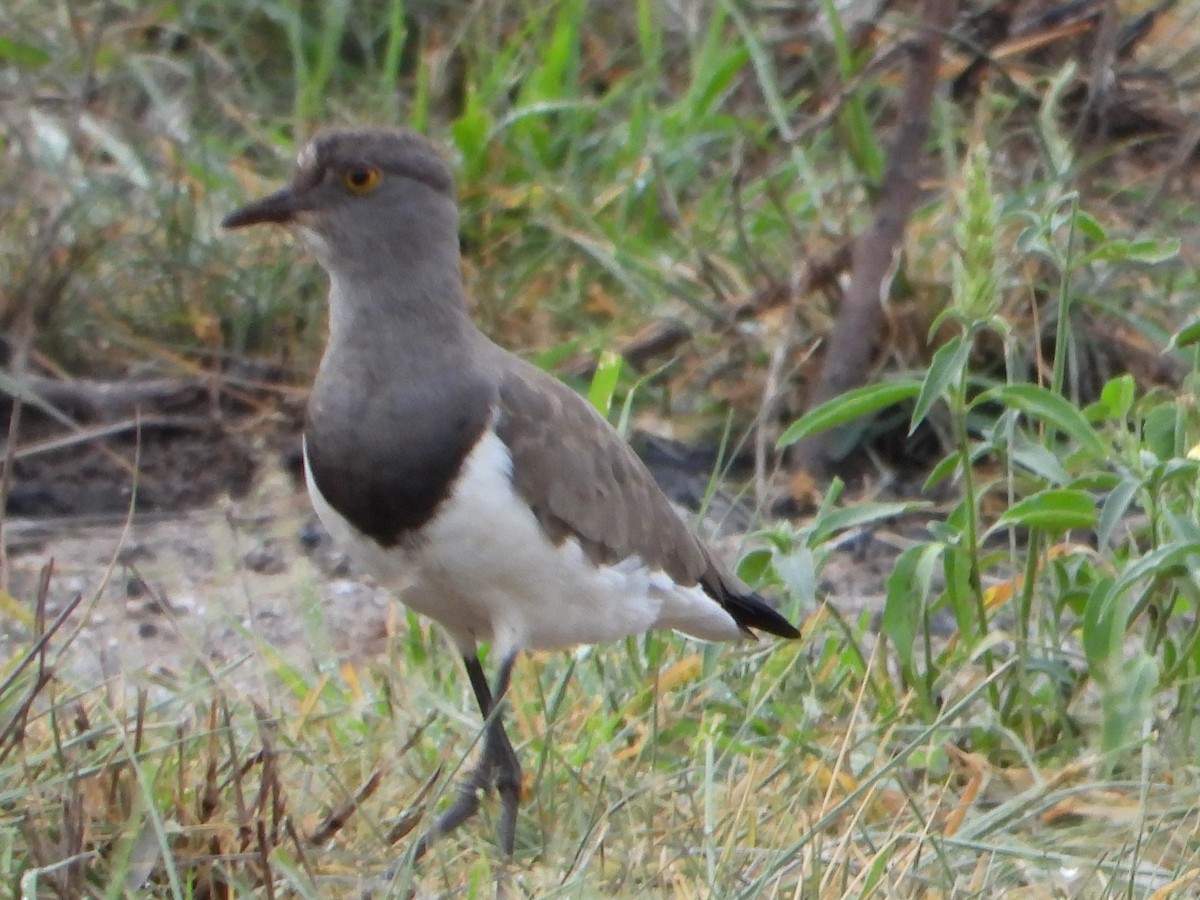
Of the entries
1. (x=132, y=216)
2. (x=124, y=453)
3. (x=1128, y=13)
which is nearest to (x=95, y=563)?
(x=124, y=453)

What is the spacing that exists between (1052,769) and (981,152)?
3.42 feet

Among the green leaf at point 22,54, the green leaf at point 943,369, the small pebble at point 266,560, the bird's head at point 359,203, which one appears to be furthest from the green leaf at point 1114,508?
the green leaf at point 22,54

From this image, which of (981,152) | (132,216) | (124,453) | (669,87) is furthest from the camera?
(669,87)

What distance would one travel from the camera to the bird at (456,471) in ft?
10.5

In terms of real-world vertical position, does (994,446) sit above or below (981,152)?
below

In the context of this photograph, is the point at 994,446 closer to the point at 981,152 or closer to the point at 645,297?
the point at 981,152

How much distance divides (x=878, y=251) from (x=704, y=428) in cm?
67

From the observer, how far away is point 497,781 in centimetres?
330

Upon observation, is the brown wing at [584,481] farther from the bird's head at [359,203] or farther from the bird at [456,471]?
the bird's head at [359,203]

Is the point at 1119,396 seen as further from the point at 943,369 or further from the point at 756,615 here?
the point at 756,615

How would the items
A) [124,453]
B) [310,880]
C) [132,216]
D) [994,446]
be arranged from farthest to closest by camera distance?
1. [132,216]
2. [124,453]
3. [994,446]
4. [310,880]

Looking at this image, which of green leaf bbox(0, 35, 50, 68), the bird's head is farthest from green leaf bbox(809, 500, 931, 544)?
green leaf bbox(0, 35, 50, 68)

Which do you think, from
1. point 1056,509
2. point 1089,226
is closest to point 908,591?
point 1056,509

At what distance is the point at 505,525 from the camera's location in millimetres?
3223
